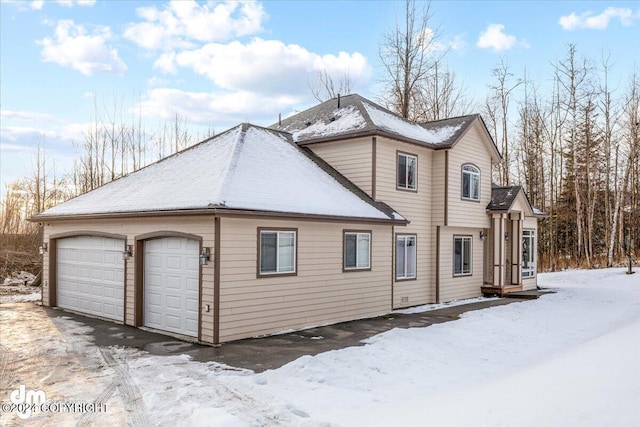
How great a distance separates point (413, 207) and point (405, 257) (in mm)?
1598

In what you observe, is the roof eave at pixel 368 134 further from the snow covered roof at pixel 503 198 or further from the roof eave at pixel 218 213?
the snow covered roof at pixel 503 198

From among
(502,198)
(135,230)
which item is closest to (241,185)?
(135,230)

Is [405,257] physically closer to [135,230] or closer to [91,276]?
[135,230]

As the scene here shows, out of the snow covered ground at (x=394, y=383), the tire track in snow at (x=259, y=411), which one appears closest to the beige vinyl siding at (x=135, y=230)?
the snow covered ground at (x=394, y=383)

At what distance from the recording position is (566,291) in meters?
18.6

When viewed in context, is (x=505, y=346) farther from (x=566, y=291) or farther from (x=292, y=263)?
(x=566, y=291)

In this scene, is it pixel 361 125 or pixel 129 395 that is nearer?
pixel 129 395

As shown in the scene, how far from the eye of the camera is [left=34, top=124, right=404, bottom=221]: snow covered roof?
1031 centimetres

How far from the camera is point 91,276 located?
13.0 meters

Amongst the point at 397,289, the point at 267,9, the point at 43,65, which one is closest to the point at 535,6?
the point at 267,9

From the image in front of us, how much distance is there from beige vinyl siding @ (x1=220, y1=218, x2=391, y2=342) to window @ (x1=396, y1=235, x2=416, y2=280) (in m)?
0.79

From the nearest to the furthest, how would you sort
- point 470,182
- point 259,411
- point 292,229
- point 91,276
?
1. point 259,411
2. point 292,229
3. point 91,276
4. point 470,182

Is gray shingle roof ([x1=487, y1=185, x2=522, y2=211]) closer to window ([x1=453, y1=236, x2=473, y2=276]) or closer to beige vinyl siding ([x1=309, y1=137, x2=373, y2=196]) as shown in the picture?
window ([x1=453, y1=236, x2=473, y2=276])

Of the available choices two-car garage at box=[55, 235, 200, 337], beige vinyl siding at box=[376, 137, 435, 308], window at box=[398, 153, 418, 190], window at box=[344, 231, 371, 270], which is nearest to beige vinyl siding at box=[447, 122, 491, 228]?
beige vinyl siding at box=[376, 137, 435, 308]
